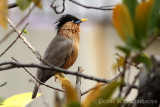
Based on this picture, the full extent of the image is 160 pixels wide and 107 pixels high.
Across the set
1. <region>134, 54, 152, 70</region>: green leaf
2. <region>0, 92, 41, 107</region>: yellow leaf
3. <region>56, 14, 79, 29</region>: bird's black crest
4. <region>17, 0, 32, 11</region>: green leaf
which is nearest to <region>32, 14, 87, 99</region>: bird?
<region>56, 14, 79, 29</region>: bird's black crest

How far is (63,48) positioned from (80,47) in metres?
3.55

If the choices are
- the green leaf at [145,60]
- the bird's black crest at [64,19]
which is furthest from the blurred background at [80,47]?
the green leaf at [145,60]

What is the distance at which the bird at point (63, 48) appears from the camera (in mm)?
3417

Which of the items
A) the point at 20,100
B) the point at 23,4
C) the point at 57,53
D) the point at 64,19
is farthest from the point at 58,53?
the point at 23,4

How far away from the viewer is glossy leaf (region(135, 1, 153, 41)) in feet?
2.71

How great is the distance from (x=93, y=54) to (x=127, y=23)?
6.63 m

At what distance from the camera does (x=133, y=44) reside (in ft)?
2.71

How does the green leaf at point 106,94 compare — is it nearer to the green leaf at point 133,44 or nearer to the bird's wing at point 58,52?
the green leaf at point 133,44

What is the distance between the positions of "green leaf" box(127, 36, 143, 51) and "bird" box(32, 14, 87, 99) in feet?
8.13

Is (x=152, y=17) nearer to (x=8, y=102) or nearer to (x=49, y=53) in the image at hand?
(x=8, y=102)

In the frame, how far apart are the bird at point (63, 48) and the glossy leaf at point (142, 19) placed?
2473 mm

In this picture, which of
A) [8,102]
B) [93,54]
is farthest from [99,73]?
[8,102]

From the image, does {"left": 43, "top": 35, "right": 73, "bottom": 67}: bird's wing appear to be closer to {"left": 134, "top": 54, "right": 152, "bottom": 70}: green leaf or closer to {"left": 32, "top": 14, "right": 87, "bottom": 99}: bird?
{"left": 32, "top": 14, "right": 87, "bottom": 99}: bird

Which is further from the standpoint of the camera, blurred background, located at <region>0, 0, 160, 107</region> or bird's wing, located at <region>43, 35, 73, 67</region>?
blurred background, located at <region>0, 0, 160, 107</region>
